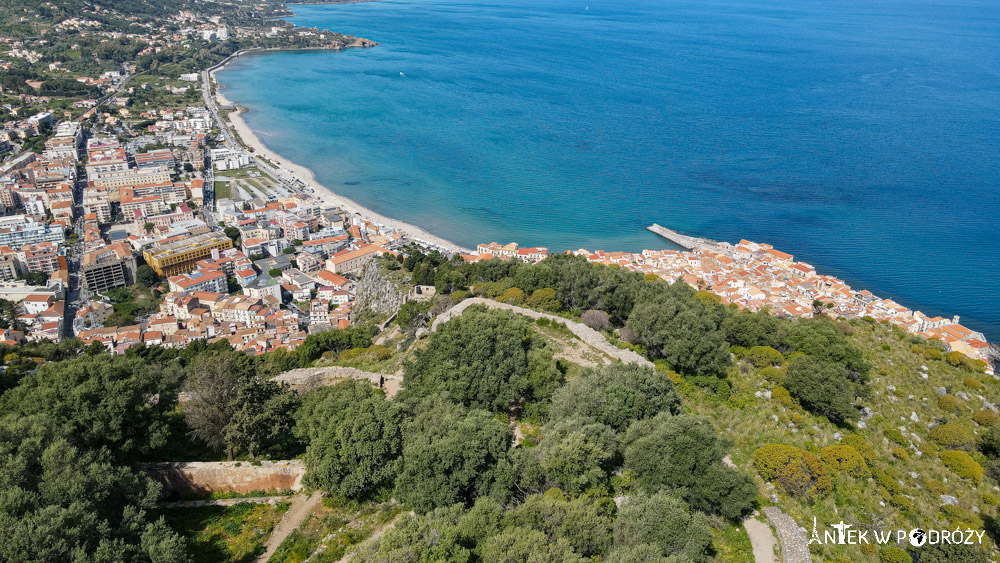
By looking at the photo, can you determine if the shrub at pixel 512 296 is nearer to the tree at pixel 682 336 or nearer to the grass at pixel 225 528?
the tree at pixel 682 336

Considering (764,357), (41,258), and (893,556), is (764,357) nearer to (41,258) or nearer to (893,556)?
(893,556)

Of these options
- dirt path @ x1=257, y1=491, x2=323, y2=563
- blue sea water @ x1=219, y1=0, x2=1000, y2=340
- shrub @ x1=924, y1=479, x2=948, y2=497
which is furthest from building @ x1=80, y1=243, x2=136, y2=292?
shrub @ x1=924, y1=479, x2=948, y2=497

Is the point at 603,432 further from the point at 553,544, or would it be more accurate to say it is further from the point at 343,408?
the point at 343,408

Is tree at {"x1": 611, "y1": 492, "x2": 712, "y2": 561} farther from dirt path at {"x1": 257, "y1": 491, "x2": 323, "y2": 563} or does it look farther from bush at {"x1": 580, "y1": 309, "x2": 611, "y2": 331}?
bush at {"x1": 580, "y1": 309, "x2": 611, "y2": 331}

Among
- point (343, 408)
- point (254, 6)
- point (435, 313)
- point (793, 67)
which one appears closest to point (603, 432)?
point (343, 408)

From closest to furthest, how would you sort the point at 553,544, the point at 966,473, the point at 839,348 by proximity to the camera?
the point at 553,544 → the point at 966,473 → the point at 839,348

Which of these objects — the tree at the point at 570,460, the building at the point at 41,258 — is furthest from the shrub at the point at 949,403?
the building at the point at 41,258

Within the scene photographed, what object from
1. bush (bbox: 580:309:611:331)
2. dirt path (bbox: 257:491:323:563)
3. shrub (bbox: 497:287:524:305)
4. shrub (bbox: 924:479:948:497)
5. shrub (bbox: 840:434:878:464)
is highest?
bush (bbox: 580:309:611:331)
